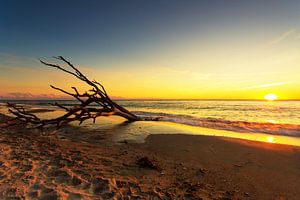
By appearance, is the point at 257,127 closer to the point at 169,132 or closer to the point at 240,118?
the point at 240,118

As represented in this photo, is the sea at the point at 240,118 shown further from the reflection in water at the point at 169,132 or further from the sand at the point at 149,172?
the sand at the point at 149,172

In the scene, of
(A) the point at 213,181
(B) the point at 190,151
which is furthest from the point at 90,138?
(A) the point at 213,181

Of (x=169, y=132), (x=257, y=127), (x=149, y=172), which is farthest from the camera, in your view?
(x=257, y=127)

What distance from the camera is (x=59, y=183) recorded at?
3.67 meters

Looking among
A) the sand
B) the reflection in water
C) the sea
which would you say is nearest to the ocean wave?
the sea

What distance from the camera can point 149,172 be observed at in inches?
173

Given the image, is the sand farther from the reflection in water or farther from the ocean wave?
the ocean wave

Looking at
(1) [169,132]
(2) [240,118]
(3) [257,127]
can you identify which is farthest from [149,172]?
(2) [240,118]

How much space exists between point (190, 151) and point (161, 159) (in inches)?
50.0

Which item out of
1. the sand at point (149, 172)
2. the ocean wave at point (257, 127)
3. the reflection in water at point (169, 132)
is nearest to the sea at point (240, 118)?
the ocean wave at point (257, 127)

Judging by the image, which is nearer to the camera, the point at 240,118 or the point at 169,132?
the point at 169,132

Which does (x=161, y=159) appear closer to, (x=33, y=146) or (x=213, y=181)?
(x=213, y=181)

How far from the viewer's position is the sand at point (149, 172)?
11.4 ft

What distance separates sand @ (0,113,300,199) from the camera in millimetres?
3471
